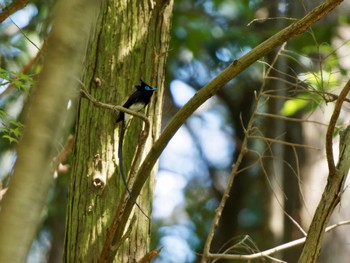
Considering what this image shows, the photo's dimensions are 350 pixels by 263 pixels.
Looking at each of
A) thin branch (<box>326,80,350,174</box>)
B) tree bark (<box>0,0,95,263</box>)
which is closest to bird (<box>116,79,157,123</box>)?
thin branch (<box>326,80,350,174</box>)

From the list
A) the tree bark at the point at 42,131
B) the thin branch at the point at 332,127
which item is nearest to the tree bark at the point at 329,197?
the thin branch at the point at 332,127

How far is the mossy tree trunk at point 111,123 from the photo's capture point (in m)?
3.25

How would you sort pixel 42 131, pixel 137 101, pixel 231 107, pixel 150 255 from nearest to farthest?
pixel 42 131 < pixel 150 255 < pixel 137 101 < pixel 231 107

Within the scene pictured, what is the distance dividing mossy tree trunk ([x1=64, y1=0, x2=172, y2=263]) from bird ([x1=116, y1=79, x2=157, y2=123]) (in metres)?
0.05

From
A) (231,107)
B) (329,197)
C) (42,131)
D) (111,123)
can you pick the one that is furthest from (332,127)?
(231,107)

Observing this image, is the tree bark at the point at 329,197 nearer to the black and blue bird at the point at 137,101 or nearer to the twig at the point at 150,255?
the twig at the point at 150,255

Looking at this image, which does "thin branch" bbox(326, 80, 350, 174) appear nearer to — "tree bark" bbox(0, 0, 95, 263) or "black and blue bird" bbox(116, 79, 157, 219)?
"black and blue bird" bbox(116, 79, 157, 219)

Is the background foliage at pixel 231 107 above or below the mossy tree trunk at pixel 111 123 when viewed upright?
above

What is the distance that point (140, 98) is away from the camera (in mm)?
3383

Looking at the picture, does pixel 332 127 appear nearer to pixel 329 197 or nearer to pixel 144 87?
pixel 329 197

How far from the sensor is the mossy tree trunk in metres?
3.25

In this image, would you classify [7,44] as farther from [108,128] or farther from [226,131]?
[226,131]

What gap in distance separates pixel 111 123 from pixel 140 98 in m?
0.20

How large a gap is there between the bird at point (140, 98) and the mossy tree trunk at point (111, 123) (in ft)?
0.18
